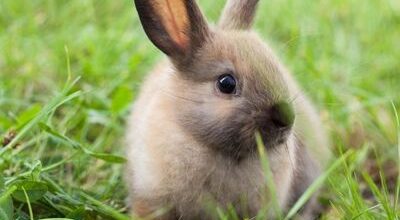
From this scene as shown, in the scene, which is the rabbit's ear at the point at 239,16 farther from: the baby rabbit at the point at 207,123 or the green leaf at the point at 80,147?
the green leaf at the point at 80,147

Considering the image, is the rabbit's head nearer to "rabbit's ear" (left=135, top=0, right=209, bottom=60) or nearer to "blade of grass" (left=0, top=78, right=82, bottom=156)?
"rabbit's ear" (left=135, top=0, right=209, bottom=60)

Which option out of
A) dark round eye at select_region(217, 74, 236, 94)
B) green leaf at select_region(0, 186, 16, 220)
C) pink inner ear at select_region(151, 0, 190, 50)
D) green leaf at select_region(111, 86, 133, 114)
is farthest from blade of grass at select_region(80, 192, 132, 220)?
green leaf at select_region(111, 86, 133, 114)

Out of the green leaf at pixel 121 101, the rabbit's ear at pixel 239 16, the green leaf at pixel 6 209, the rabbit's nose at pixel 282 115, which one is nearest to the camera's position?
the green leaf at pixel 6 209

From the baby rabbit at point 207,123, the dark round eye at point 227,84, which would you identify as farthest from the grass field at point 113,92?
the dark round eye at point 227,84

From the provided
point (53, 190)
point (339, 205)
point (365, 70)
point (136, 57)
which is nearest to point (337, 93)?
point (365, 70)

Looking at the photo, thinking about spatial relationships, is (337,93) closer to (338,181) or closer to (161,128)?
(338,181)
